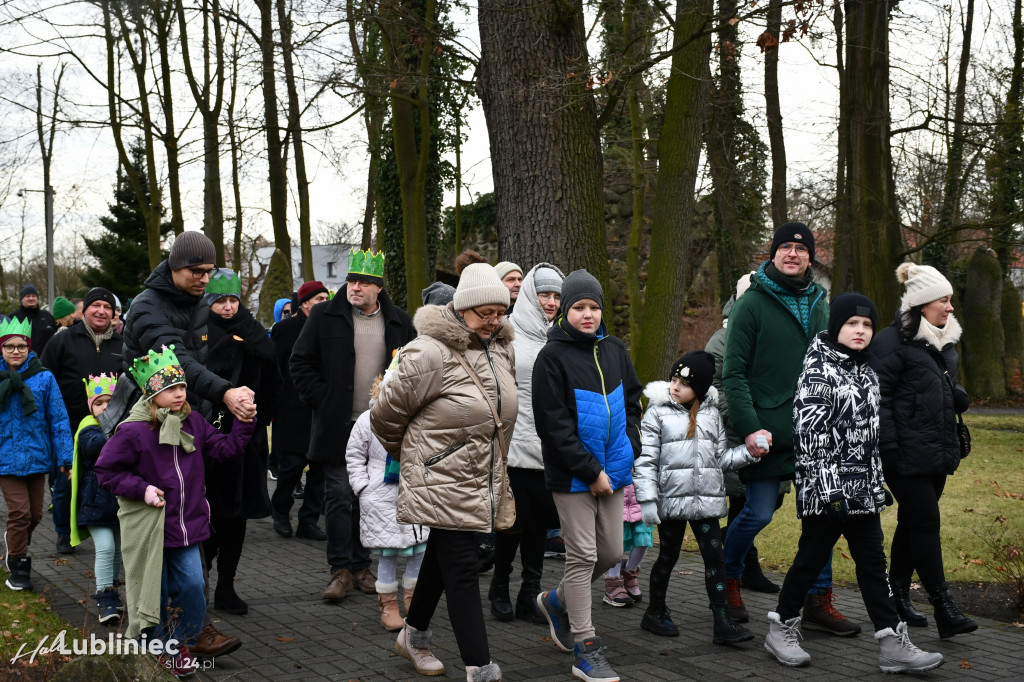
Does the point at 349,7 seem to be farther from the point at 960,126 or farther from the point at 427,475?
the point at 960,126

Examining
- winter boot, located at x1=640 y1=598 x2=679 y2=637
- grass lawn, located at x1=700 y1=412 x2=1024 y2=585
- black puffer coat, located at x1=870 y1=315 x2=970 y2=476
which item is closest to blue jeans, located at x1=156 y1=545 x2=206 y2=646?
winter boot, located at x1=640 y1=598 x2=679 y2=637

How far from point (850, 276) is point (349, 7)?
12830mm

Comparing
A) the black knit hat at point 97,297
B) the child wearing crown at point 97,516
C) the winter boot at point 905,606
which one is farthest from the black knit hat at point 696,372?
the black knit hat at point 97,297

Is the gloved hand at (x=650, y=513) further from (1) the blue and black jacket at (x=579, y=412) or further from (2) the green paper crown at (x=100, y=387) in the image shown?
(2) the green paper crown at (x=100, y=387)

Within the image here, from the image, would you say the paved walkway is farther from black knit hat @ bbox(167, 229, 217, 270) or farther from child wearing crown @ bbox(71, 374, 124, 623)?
black knit hat @ bbox(167, 229, 217, 270)

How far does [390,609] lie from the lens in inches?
249

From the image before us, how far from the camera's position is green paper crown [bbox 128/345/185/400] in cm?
535

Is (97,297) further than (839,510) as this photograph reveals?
Yes

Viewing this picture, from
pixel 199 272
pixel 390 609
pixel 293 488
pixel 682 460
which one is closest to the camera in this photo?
pixel 199 272

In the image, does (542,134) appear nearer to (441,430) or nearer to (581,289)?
(581,289)

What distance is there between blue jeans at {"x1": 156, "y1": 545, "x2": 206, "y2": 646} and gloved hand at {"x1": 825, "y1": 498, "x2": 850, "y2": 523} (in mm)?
3244

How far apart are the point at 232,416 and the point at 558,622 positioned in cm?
220

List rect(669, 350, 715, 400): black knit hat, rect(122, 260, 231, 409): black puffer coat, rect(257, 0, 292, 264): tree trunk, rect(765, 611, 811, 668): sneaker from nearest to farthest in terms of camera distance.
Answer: rect(122, 260, 231, 409): black puffer coat, rect(765, 611, 811, 668): sneaker, rect(669, 350, 715, 400): black knit hat, rect(257, 0, 292, 264): tree trunk

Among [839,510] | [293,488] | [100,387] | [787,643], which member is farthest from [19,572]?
[839,510]
